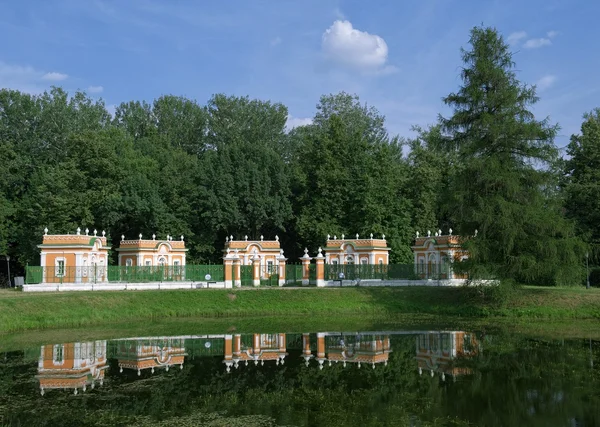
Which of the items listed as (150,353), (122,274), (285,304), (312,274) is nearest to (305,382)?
(150,353)

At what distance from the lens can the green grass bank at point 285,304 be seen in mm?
32594

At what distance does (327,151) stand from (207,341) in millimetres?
33191

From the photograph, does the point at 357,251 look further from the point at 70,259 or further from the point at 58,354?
the point at 58,354

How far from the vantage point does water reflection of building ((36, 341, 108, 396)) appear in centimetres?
1825

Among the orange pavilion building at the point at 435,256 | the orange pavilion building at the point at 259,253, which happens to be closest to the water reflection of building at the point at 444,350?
the orange pavilion building at the point at 435,256

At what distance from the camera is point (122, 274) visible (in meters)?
43.3

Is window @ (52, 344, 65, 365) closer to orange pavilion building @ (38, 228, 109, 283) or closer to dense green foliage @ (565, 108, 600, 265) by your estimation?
orange pavilion building @ (38, 228, 109, 283)

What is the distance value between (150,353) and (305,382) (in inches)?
296

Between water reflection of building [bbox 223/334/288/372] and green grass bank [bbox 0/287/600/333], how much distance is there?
8.81 meters

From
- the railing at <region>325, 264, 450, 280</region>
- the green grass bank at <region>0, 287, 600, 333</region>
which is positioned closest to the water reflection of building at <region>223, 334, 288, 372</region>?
the green grass bank at <region>0, 287, 600, 333</region>

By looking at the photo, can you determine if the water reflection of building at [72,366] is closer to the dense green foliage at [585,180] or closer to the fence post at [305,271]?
the fence post at [305,271]

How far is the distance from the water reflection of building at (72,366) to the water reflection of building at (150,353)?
733mm

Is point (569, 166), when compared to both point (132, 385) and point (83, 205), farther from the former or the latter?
point (132, 385)

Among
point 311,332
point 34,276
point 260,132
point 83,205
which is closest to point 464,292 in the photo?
point 311,332
